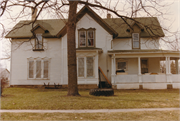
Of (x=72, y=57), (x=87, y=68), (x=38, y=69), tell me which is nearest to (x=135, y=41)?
(x=87, y=68)

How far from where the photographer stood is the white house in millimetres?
18594

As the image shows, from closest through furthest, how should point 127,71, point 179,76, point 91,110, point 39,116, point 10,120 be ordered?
point 10,120 → point 39,116 → point 91,110 → point 179,76 → point 127,71

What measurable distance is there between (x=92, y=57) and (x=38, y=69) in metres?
6.45

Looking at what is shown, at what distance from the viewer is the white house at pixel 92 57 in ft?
61.0

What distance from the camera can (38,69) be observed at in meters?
21.3

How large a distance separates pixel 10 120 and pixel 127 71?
1601 centimetres

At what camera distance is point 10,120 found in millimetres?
6648

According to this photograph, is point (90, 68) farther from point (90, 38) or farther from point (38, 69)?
point (38, 69)

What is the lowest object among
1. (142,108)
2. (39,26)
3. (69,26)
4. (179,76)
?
(142,108)

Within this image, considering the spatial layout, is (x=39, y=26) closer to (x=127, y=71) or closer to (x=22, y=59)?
(x=22, y=59)

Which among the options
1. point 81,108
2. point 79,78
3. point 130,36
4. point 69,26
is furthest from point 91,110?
point 130,36

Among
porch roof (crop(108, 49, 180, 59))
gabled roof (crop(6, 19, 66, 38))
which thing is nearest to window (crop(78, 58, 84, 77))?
porch roof (crop(108, 49, 180, 59))

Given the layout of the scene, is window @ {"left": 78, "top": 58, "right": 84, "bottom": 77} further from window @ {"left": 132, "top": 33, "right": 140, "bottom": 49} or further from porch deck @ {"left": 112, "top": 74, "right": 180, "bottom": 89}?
window @ {"left": 132, "top": 33, "right": 140, "bottom": 49}

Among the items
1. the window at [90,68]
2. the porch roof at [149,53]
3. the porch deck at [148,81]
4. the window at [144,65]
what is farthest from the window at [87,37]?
the window at [144,65]
